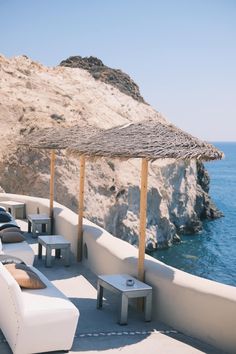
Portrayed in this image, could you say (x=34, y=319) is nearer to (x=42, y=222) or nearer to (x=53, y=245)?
(x=53, y=245)

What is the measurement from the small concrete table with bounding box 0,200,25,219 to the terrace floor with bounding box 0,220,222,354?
240 inches

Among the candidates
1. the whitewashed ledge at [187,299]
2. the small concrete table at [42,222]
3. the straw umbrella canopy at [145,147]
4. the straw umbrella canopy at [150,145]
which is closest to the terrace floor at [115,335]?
the whitewashed ledge at [187,299]

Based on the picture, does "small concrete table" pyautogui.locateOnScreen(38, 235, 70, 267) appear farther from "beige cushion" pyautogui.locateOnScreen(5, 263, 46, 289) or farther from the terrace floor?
"beige cushion" pyautogui.locateOnScreen(5, 263, 46, 289)

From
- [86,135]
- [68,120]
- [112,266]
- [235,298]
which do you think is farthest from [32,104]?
[235,298]

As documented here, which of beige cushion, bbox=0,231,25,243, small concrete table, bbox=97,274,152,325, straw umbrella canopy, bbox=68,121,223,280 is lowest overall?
small concrete table, bbox=97,274,152,325

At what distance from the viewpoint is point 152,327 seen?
6.63 metres

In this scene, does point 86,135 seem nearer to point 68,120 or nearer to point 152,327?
point 152,327

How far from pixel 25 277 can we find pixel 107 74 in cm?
4958

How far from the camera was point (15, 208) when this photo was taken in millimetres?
13969

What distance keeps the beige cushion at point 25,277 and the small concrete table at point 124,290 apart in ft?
3.95

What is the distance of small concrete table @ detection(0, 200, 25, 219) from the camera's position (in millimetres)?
13711

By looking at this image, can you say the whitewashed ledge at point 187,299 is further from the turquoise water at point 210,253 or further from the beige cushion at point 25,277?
the turquoise water at point 210,253

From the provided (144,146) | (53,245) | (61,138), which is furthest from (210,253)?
(144,146)

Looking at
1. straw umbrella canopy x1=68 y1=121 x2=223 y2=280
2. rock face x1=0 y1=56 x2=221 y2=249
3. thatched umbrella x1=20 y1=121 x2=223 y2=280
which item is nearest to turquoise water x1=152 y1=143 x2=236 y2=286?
rock face x1=0 y1=56 x2=221 y2=249
